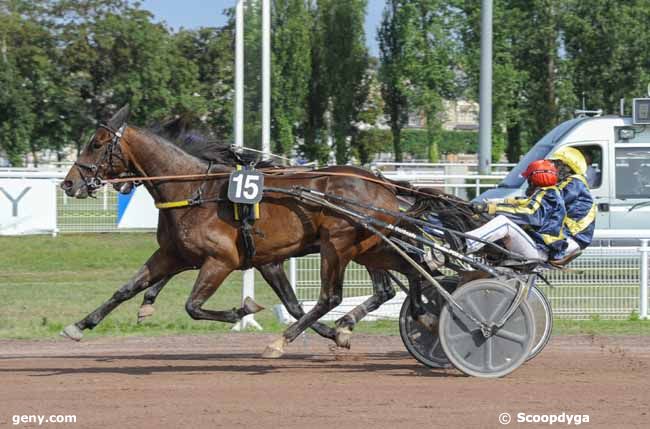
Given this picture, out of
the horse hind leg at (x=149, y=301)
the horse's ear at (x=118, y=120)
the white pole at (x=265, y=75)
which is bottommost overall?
the horse hind leg at (x=149, y=301)

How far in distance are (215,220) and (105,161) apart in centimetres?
96

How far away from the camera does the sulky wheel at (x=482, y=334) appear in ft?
24.6

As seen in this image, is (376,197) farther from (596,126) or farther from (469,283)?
(596,126)

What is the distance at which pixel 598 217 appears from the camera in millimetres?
14414

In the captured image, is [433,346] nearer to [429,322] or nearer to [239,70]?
[429,322]

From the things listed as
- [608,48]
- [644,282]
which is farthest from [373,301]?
[608,48]

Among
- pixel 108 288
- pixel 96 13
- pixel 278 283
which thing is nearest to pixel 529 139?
pixel 96 13

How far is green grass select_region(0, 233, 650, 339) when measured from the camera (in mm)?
10820

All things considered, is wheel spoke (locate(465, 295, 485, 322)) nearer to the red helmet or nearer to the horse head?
the red helmet

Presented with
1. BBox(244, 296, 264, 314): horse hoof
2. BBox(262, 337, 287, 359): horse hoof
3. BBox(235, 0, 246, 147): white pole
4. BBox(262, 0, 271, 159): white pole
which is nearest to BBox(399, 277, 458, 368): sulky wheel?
BBox(262, 337, 287, 359): horse hoof

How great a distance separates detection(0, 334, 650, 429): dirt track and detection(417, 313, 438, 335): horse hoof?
0.32 meters

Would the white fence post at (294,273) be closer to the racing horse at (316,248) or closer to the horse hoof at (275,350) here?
the racing horse at (316,248)

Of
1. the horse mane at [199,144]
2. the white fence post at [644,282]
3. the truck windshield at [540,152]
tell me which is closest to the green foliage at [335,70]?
the truck windshield at [540,152]

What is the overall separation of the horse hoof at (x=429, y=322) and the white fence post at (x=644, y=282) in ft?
12.4
